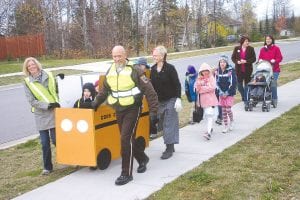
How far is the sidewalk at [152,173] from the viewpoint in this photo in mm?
6059

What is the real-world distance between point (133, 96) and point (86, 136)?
1.02 m

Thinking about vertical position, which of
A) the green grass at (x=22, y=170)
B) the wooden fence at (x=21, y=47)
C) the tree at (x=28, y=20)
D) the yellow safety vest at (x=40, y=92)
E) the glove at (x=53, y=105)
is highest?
the tree at (x=28, y=20)

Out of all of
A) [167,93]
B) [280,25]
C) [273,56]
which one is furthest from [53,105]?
[280,25]

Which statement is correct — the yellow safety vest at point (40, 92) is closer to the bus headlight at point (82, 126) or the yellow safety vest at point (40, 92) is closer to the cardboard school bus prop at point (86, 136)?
the cardboard school bus prop at point (86, 136)

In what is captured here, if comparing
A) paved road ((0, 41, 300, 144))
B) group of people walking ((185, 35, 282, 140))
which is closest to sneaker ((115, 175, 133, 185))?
group of people walking ((185, 35, 282, 140))

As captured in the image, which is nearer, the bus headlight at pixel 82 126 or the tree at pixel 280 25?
the bus headlight at pixel 82 126

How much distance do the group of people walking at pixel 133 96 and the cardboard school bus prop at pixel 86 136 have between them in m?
0.19

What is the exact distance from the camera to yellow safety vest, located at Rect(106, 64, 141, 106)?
6.29 metres

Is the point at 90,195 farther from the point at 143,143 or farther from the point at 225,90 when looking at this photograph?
the point at 225,90

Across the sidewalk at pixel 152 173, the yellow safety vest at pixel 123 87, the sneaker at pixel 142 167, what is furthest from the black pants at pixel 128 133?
the sneaker at pixel 142 167

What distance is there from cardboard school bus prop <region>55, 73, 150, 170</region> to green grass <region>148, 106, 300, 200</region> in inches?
49.3

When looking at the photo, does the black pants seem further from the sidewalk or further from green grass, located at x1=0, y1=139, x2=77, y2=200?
green grass, located at x1=0, y1=139, x2=77, y2=200

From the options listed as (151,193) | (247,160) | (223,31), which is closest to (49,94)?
(151,193)

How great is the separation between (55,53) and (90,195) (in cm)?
3416
